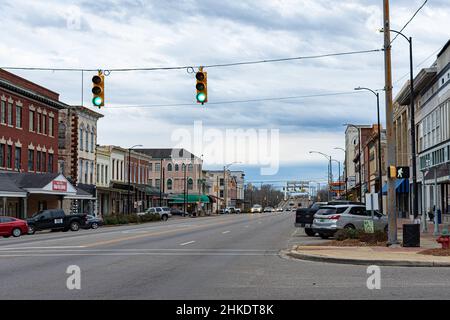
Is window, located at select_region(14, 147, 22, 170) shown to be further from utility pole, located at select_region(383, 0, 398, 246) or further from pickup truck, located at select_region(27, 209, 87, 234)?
utility pole, located at select_region(383, 0, 398, 246)

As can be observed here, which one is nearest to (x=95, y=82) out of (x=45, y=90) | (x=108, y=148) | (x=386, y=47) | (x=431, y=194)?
(x=386, y=47)

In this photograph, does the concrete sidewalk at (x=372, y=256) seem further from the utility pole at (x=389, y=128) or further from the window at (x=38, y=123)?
the window at (x=38, y=123)

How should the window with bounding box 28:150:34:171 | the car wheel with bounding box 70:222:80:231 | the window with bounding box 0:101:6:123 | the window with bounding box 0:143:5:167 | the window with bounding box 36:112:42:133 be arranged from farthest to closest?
the window with bounding box 36:112:42:133
the window with bounding box 28:150:34:171
the window with bounding box 0:143:5:167
the window with bounding box 0:101:6:123
the car wheel with bounding box 70:222:80:231

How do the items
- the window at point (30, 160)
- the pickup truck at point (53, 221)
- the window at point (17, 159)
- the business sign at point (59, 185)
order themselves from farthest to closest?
the window at point (30, 160), the window at point (17, 159), the business sign at point (59, 185), the pickup truck at point (53, 221)

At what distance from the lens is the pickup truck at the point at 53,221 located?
42.1 metres

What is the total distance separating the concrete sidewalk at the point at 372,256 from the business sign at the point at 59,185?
113 feet

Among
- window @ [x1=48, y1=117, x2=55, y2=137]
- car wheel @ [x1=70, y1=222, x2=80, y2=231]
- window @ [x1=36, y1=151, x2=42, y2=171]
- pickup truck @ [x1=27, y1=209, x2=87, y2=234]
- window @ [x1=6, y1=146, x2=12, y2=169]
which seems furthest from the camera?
window @ [x1=48, y1=117, x2=55, y2=137]

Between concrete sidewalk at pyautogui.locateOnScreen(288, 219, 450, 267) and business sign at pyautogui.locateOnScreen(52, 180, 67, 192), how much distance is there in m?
34.4

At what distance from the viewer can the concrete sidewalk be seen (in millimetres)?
17234

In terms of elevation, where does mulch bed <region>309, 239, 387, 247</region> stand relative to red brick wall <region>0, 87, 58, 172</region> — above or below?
below

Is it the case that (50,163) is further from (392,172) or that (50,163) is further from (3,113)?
(392,172)

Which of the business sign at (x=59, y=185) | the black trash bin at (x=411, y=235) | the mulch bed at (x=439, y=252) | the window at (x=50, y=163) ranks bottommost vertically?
the mulch bed at (x=439, y=252)

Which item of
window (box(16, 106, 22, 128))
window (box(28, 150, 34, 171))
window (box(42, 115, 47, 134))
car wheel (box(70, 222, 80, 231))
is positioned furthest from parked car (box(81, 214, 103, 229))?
window (box(42, 115, 47, 134))

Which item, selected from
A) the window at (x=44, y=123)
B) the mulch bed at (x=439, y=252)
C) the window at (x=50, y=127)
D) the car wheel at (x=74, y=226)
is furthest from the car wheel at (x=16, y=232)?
the mulch bed at (x=439, y=252)
